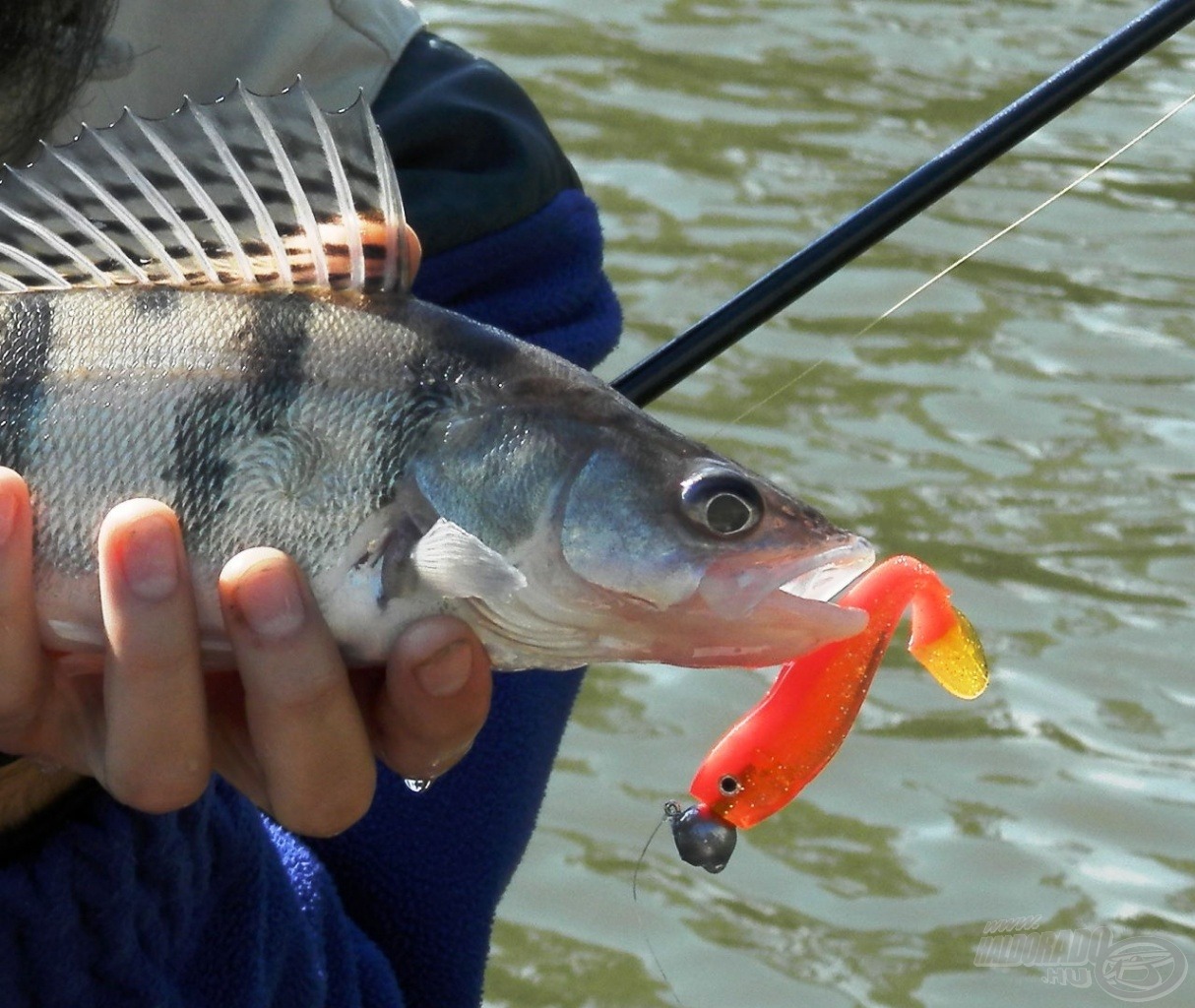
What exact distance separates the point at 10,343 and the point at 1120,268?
11.1ft

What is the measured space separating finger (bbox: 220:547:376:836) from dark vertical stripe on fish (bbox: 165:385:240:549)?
38 millimetres

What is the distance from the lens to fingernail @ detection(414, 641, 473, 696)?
49.1 inches

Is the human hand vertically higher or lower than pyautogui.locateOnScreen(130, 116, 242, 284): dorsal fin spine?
lower

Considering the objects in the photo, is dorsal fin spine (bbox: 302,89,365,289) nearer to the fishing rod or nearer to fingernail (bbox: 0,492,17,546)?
fingernail (bbox: 0,492,17,546)

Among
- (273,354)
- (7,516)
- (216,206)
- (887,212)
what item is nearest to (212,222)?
(216,206)

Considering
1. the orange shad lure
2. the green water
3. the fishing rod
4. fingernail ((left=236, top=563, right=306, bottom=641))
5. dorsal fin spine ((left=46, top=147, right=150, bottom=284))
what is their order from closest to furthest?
fingernail ((left=236, top=563, right=306, bottom=641)) → dorsal fin spine ((left=46, top=147, right=150, bottom=284)) → the orange shad lure → the fishing rod → the green water

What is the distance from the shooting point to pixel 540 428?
1.26 meters

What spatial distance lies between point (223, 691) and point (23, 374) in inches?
12.0

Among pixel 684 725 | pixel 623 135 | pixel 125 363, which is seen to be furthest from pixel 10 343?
pixel 623 135

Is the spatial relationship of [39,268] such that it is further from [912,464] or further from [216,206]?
[912,464]

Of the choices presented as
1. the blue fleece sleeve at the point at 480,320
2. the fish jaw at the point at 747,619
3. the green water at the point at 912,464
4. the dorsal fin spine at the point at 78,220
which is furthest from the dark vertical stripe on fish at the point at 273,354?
the green water at the point at 912,464

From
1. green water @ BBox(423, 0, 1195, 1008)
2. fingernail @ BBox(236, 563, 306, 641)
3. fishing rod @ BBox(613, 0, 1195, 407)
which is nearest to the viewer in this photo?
fingernail @ BBox(236, 563, 306, 641)

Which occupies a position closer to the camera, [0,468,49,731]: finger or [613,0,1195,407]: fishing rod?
[0,468,49,731]: finger

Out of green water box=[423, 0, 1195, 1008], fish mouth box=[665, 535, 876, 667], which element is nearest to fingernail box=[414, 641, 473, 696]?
fish mouth box=[665, 535, 876, 667]
